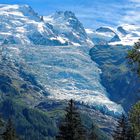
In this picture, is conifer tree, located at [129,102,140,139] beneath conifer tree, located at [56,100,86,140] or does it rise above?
above

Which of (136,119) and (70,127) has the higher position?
(136,119)

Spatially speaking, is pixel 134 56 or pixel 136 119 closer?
pixel 136 119

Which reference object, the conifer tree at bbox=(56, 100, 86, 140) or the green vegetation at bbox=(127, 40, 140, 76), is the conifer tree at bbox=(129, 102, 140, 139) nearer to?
the green vegetation at bbox=(127, 40, 140, 76)

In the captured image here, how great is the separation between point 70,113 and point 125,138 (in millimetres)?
10557

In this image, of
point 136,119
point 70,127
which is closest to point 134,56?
point 136,119

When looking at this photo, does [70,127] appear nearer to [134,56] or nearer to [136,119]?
[136,119]

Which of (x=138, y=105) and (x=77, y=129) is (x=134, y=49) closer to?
(x=138, y=105)

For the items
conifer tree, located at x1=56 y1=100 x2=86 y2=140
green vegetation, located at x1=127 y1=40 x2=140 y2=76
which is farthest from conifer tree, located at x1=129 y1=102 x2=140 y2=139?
conifer tree, located at x1=56 y1=100 x2=86 y2=140

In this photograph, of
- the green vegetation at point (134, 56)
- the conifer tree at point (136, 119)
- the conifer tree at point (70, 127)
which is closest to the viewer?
the conifer tree at point (136, 119)

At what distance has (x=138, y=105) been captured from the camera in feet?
83.4

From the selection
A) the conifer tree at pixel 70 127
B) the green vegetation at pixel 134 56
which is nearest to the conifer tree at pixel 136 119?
the green vegetation at pixel 134 56

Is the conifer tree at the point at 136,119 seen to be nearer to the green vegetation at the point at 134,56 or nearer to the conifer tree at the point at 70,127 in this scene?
the green vegetation at the point at 134,56

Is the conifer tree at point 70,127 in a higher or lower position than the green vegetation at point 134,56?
lower

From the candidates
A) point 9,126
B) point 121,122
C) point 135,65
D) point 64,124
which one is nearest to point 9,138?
point 9,126
